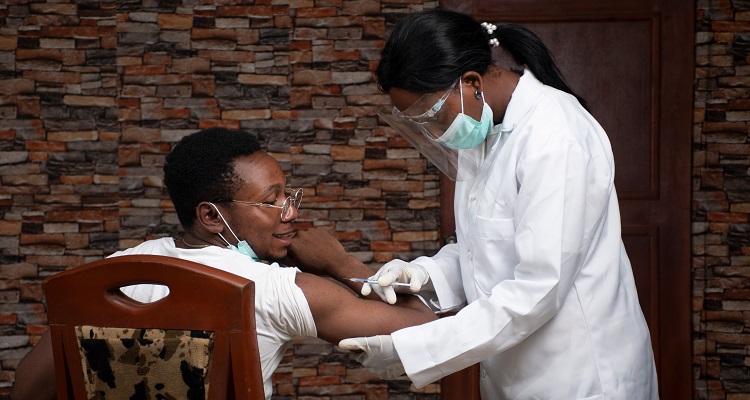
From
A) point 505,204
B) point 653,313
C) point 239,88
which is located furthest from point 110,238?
point 653,313

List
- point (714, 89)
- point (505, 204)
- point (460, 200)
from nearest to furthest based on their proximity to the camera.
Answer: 1. point (505, 204)
2. point (460, 200)
3. point (714, 89)

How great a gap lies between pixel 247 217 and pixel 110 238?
176 centimetres

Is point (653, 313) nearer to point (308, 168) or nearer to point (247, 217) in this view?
point (308, 168)

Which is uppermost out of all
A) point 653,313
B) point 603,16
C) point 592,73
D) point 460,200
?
point 603,16

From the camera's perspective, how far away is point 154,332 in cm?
110

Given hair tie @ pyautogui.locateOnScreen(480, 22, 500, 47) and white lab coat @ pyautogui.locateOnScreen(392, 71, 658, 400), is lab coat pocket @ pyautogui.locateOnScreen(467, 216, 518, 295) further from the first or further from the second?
hair tie @ pyautogui.locateOnScreen(480, 22, 500, 47)

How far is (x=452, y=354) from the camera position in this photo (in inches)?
55.6

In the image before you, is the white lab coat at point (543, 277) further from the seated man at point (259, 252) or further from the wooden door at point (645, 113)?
the wooden door at point (645, 113)

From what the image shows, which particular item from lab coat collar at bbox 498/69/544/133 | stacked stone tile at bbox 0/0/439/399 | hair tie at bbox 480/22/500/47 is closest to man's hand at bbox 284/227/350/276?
lab coat collar at bbox 498/69/544/133

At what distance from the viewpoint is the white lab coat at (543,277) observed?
4.57 feet

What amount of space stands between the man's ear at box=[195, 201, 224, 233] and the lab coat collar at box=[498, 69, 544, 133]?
619mm

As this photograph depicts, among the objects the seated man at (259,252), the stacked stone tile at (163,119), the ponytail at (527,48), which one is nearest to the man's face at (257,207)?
the seated man at (259,252)

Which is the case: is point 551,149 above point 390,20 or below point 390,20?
below

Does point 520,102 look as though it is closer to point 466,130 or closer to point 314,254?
point 466,130
